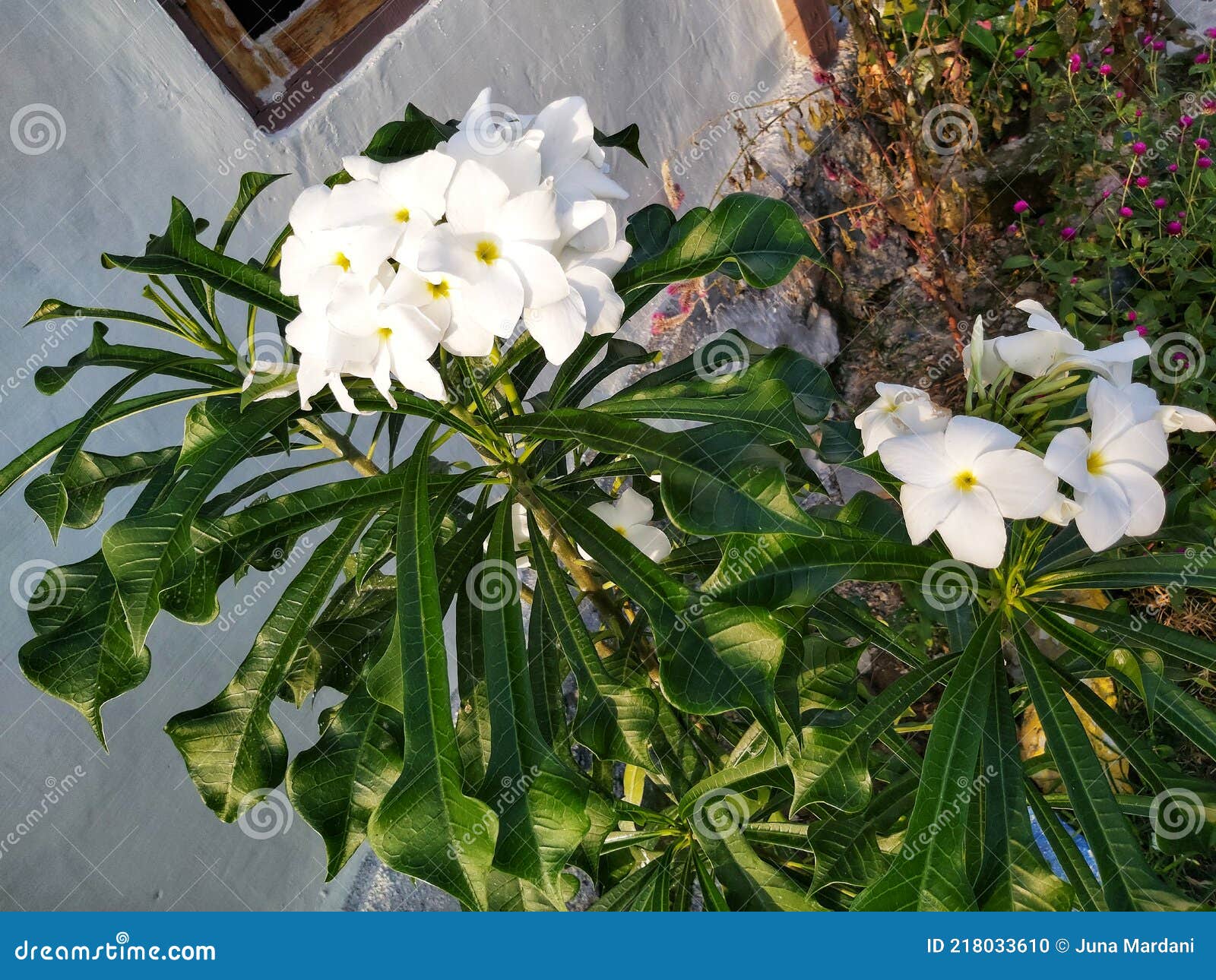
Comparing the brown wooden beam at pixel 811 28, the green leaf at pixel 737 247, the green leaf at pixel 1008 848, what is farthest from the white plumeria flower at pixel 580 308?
the brown wooden beam at pixel 811 28

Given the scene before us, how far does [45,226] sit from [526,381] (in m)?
1.03

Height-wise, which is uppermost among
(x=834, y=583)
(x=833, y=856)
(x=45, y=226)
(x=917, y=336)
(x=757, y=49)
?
(x=45, y=226)

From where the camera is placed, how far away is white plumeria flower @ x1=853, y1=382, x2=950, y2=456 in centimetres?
93

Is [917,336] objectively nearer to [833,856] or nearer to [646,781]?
[646,781]

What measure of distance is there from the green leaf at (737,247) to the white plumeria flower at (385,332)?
25 cm

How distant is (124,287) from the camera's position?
5.87 ft

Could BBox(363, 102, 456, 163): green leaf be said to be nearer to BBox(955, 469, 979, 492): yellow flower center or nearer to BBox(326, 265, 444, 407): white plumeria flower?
BBox(326, 265, 444, 407): white plumeria flower

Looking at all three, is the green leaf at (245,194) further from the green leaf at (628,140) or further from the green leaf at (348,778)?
the green leaf at (348,778)

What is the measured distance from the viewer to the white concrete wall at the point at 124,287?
1635 mm

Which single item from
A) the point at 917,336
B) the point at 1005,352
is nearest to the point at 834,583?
the point at 1005,352

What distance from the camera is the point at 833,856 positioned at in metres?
1.03

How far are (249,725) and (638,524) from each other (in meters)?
0.53

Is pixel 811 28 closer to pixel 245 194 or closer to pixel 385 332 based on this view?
pixel 245 194

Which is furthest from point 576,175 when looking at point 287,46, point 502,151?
point 287,46
